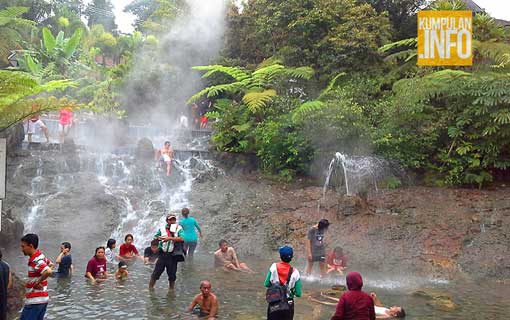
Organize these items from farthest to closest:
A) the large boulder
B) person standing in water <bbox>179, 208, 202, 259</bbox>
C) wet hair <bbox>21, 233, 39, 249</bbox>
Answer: the large boulder
person standing in water <bbox>179, 208, 202, 259</bbox>
wet hair <bbox>21, 233, 39, 249</bbox>

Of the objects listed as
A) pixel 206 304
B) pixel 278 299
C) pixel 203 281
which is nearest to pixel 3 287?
pixel 278 299

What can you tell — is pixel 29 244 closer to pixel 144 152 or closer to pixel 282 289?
pixel 282 289

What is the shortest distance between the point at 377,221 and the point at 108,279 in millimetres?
7377

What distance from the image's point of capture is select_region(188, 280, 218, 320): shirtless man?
7845 millimetres

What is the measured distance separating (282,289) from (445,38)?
1421 cm

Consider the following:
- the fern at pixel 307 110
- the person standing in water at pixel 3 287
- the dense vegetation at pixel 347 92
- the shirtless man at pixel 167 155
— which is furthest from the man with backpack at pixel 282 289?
the shirtless man at pixel 167 155

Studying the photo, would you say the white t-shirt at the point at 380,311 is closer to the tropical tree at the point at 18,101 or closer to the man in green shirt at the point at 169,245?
the man in green shirt at the point at 169,245

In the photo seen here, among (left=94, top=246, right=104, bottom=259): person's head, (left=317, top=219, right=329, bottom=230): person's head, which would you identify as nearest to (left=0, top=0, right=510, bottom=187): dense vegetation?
(left=94, top=246, right=104, bottom=259): person's head

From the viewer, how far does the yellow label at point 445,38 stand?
1678 centimetres

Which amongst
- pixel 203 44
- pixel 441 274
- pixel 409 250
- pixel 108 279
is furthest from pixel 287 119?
pixel 203 44

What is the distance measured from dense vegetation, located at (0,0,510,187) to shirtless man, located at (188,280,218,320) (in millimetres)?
5088

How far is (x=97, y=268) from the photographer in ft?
34.8

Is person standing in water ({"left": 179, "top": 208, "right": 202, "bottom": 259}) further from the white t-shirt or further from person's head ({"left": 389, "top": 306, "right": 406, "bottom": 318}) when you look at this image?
person's head ({"left": 389, "top": 306, "right": 406, "bottom": 318})

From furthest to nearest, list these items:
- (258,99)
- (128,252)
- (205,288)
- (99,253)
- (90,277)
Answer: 1. (258,99)
2. (128,252)
3. (99,253)
4. (90,277)
5. (205,288)
